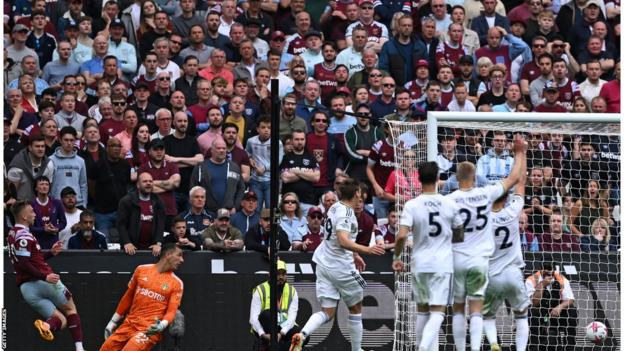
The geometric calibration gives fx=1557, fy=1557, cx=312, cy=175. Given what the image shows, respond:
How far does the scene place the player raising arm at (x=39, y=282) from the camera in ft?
61.7

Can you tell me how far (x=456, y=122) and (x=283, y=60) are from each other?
21.4 feet

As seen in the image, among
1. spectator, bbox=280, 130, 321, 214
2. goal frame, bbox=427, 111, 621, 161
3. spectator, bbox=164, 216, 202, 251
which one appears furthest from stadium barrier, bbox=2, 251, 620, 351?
goal frame, bbox=427, 111, 621, 161

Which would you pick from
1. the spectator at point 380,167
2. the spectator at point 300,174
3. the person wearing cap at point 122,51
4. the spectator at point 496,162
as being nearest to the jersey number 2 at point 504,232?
the spectator at point 496,162

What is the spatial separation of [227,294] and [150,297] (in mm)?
1778

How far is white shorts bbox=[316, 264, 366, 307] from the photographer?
679 inches

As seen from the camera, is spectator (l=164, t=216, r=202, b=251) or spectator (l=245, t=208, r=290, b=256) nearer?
spectator (l=164, t=216, r=202, b=251)

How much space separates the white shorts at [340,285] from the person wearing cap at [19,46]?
24.7 feet

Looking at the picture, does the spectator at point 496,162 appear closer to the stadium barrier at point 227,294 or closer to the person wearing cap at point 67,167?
the stadium barrier at point 227,294

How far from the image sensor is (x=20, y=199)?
2041cm

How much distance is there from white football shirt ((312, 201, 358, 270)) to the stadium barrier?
8.27ft

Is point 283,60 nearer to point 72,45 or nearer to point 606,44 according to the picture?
point 72,45

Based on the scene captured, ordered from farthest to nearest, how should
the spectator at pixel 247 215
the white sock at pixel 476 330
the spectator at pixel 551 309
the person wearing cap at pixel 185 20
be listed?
1. the person wearing cap at pixel 185 20
2. the spectator at pixel 247 215
3. the spectator at pixel 551 309
4. the white sock at pixel 476 330

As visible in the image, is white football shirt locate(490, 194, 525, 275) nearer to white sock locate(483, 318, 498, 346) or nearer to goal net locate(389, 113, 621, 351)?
white sock locate(483, 318, 498, 346)

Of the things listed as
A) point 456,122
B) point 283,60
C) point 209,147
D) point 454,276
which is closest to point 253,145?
point 209,147
